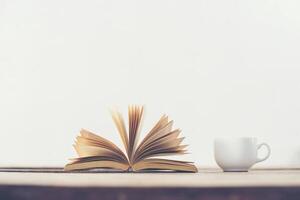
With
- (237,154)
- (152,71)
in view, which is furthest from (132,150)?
(152,71)

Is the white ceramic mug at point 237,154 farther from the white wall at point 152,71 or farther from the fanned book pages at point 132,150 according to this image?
the white wall at point 152,71

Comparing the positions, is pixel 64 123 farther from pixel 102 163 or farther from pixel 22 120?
pixel 102 163

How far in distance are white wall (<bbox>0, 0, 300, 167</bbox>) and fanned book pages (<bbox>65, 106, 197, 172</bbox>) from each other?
682 millimetres

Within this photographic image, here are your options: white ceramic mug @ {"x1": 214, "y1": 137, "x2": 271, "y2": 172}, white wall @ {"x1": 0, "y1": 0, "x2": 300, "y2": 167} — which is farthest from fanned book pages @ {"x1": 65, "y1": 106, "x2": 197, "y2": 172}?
white wall @ {"x1": 0, "y1": 0, "x2": 300, "y2": 167}

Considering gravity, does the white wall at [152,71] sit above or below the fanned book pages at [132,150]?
above

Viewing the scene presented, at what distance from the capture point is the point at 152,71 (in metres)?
1.64

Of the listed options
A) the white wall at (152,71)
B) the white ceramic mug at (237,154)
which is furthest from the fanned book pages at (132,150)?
the white wall at (152,71)

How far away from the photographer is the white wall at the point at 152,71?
1610 millimetres

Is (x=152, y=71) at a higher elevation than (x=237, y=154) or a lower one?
higher

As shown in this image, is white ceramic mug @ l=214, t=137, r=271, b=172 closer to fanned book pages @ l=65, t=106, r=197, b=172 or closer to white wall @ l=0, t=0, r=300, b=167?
fanned book pages @ l=65, t=106, r=197, b=172

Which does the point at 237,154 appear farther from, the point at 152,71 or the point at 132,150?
the point at 152,71

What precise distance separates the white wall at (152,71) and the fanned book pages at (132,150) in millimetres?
682

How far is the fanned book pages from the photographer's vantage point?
89cm

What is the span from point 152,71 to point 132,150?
750 millimetres
